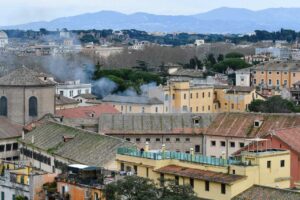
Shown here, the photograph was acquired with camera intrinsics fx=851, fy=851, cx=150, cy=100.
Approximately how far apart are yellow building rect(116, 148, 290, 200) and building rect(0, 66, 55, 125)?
72.4ft

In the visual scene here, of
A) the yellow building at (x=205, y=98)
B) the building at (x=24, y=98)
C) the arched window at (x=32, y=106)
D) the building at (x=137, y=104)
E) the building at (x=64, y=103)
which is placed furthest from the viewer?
the yellow building at (x=205, y=98)

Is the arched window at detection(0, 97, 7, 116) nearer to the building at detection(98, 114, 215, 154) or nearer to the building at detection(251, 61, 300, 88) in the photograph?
the building at detection(98, 114, 215, 154)

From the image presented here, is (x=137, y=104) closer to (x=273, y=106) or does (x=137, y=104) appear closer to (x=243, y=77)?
(x=273, y=106)

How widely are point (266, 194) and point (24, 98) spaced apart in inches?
1156

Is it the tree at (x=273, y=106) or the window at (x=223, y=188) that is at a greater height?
the window at (x=223, y=188)

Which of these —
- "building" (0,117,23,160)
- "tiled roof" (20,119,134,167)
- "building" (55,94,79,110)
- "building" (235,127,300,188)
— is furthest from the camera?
"building" (55,94,79,110)

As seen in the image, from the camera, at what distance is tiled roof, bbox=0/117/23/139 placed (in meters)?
51.4

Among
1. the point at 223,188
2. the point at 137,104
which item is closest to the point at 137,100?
the point at 137,104

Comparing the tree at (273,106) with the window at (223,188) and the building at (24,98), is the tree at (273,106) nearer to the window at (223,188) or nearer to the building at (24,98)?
the building at (24,98)

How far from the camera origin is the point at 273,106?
68.7m

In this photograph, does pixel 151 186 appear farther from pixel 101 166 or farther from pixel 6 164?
pixel 6 164

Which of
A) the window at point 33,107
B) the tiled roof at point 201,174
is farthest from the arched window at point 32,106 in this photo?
the tiled roof at point 201,174

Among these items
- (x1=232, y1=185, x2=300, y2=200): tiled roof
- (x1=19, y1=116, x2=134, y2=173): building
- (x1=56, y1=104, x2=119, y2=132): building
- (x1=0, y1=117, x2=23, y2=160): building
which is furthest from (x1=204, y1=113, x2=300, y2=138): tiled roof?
(x1=232, y1=185, x2=300, y2=200): tiled roof

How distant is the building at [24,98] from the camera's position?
2206 inches
